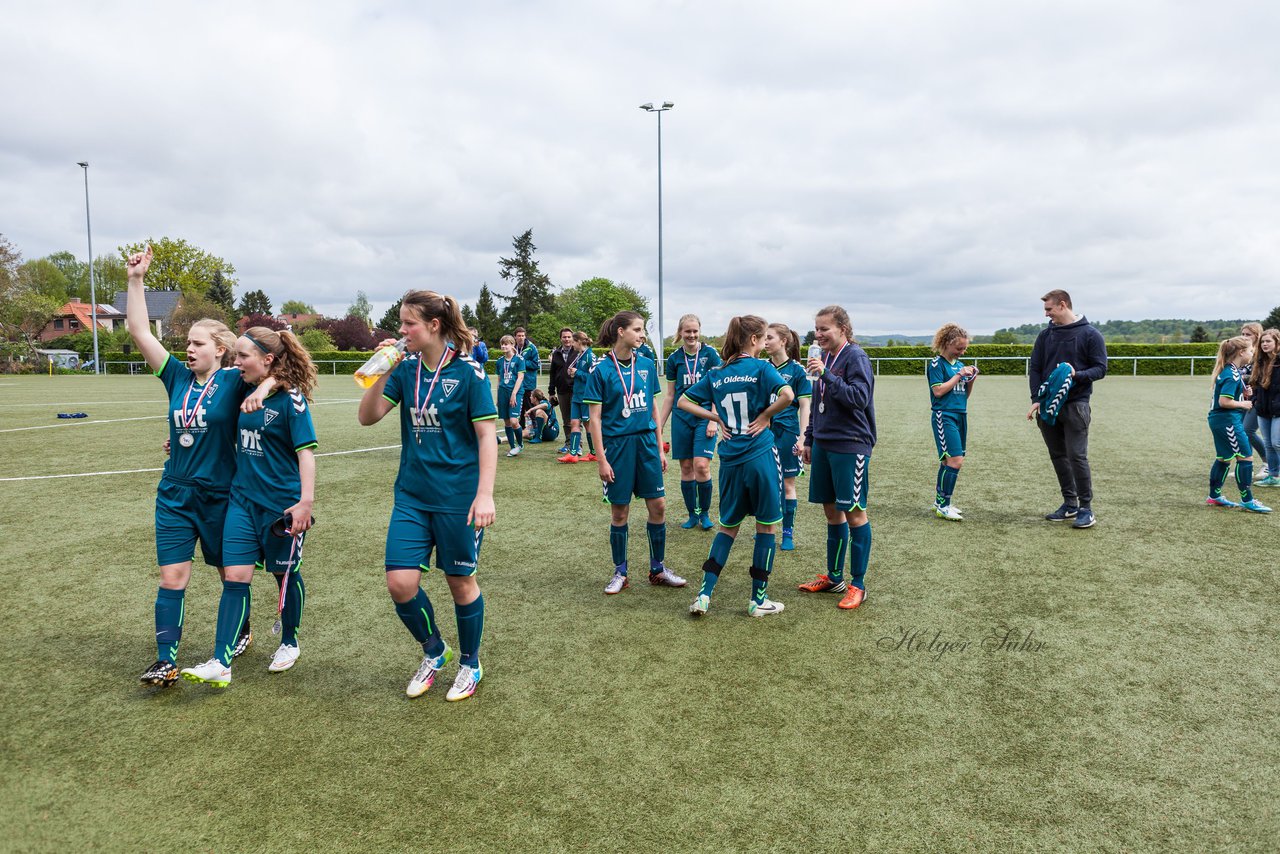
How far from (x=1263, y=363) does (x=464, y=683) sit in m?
9.67

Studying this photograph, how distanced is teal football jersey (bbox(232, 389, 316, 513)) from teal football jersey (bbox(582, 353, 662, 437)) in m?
2.06

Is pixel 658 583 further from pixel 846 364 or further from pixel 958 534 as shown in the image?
pixel 958 534

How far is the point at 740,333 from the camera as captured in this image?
16.3 feet

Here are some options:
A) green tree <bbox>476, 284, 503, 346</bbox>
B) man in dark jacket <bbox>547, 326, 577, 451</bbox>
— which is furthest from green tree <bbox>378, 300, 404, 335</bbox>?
man in dark jacket <bbox>547, 326, 577, 451</bbox>

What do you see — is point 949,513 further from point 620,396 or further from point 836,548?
point 620,396

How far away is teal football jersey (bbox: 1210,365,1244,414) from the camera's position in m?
8.07

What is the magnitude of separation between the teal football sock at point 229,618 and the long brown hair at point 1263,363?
10.3 m

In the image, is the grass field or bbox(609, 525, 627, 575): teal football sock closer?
Answer: the grass field

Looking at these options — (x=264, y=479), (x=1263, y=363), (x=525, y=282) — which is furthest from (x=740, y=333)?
(x=525, y=282)

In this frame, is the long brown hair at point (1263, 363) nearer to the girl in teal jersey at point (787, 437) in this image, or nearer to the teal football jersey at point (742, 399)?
the girl in teal jersey at point (787, 437)

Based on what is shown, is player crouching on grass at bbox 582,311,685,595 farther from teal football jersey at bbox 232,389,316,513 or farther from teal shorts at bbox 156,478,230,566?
teal shorts at bbox 156,478,230,566

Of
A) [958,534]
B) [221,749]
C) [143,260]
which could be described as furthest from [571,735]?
[958,534]

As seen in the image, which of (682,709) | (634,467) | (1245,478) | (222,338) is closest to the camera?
(682,709)

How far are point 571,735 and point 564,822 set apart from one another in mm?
651
